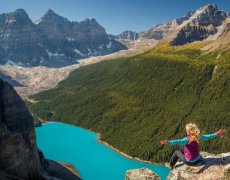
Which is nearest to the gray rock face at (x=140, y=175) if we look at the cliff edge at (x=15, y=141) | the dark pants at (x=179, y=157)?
the dark pants at (x=179, y=157)

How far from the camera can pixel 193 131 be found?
2914 centimetres

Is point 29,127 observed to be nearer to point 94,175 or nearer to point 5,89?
point 5,89

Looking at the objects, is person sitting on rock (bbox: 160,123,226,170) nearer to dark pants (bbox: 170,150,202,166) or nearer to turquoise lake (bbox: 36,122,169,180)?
dark pants (bbox: 170,150,202,166)

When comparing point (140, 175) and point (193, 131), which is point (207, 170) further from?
point (140, 175)

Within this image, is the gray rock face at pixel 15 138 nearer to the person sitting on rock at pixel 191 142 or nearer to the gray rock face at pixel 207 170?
the gray rock face at pixel 207 170

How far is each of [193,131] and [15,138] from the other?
154ft

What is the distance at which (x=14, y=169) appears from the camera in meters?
67.9

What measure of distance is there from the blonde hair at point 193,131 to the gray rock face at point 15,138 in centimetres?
4356

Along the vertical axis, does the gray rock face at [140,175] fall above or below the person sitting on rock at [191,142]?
below

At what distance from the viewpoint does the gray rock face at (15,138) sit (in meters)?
66.7

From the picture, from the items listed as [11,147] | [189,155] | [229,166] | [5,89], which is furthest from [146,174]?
[5,89]

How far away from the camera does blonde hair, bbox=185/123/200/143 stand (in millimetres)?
29062

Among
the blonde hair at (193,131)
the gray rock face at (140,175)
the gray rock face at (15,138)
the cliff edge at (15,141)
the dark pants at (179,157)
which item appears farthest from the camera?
the gray rock face at (15,138)

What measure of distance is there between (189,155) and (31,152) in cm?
5060
